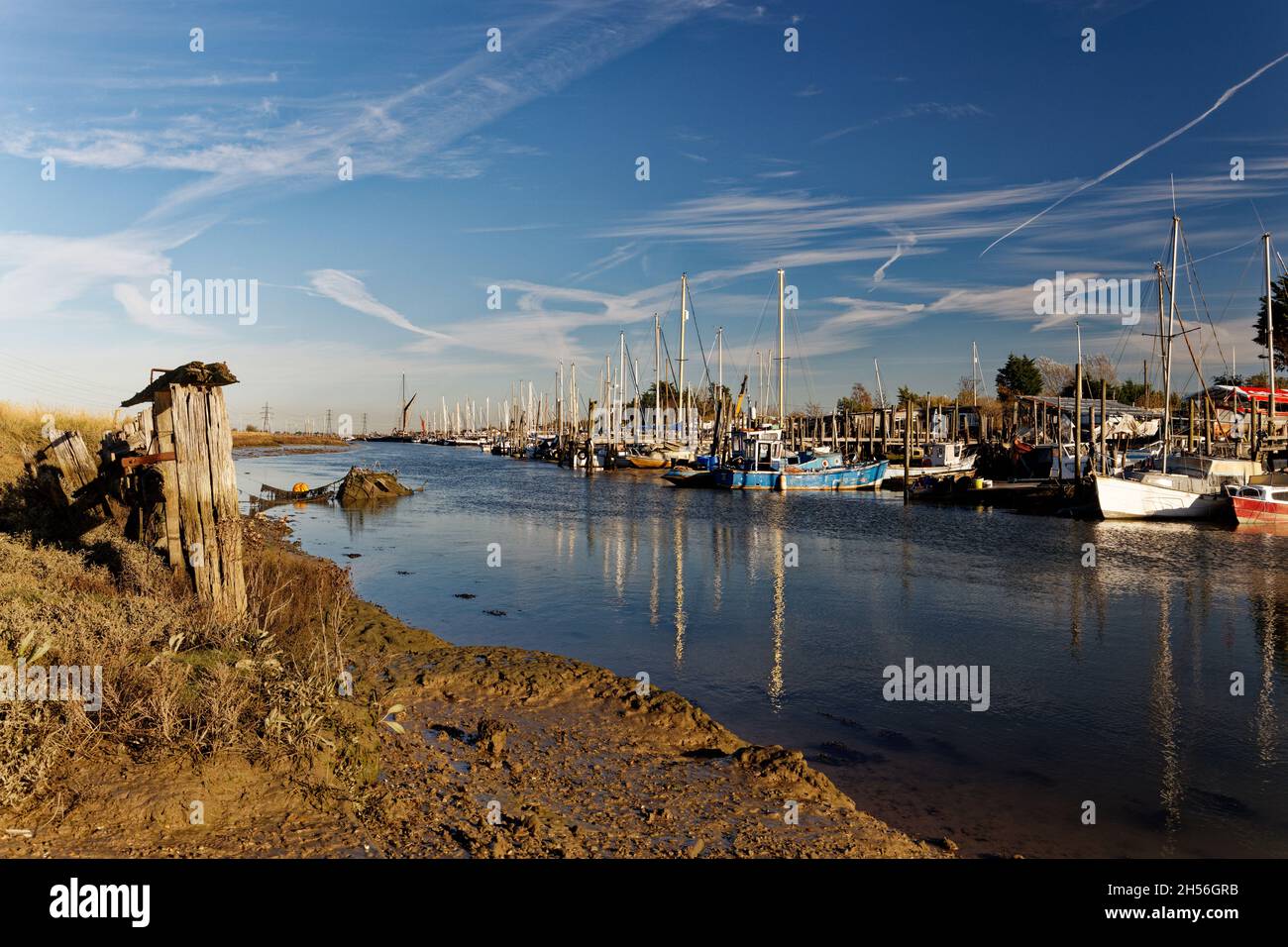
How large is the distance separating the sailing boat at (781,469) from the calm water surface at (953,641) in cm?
2097

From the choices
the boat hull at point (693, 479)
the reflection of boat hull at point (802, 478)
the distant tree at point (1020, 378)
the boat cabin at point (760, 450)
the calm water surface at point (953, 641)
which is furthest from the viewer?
the distant tree at point (1020, 378)

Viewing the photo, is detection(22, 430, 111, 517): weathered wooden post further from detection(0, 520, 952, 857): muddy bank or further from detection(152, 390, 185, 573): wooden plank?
detection(152, 390, 185, 573): wooden plank

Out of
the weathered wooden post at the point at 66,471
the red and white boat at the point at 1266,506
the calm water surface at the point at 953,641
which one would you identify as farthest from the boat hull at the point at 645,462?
the weathered wooden post at the point at 66,471

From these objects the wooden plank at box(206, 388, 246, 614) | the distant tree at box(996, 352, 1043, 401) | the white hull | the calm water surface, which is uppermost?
the distant tree at box(996, 352, 1043, 401)

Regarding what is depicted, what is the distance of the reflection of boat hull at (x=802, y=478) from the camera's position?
56.9 metres

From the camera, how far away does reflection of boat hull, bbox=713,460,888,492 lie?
56.9m

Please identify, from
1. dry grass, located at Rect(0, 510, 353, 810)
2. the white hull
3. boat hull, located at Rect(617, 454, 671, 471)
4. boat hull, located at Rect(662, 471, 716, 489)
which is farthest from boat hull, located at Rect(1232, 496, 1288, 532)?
boat hull, located at Rect(617, 454, 671, 471)

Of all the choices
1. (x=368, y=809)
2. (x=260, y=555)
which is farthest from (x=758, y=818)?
(x=260, y=555)

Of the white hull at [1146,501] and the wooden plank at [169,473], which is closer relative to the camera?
the wooden plank at [169,473]

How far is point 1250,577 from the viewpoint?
77.3ft

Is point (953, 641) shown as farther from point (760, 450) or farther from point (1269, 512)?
point (760, 450)

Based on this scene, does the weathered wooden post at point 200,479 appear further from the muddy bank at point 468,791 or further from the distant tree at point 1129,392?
the distant tree at point 1129,392

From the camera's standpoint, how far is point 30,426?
33.6 meters
